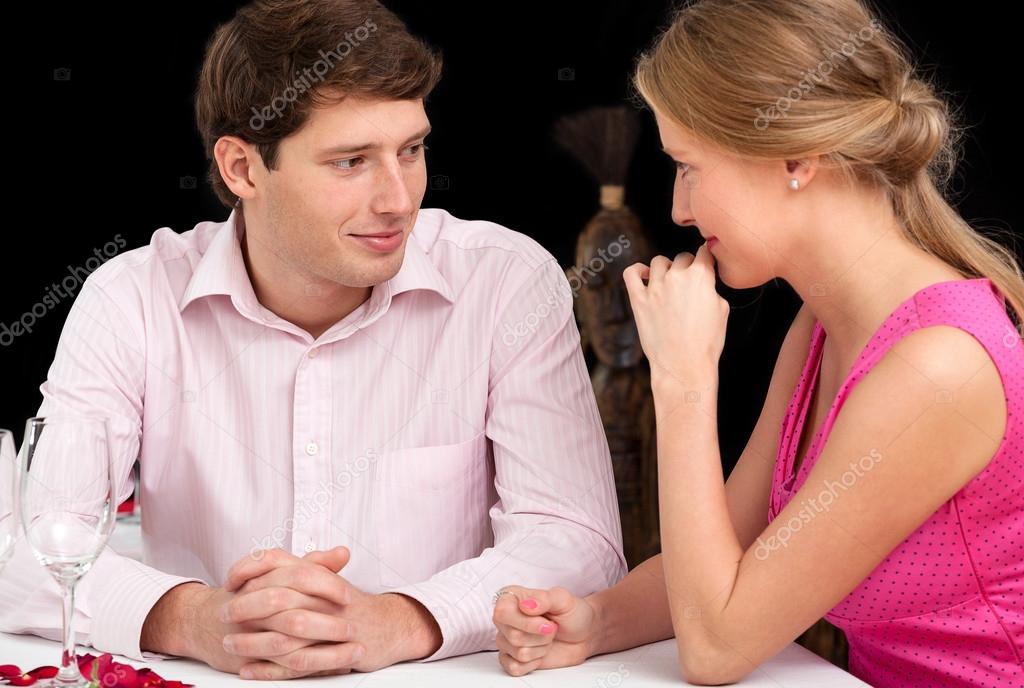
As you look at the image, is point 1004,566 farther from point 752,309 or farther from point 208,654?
point 752,309

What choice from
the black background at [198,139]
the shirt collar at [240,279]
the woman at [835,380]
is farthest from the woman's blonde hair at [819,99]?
the black background at [198,139]

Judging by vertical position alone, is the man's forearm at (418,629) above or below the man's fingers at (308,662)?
below

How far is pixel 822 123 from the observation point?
1.61 metres

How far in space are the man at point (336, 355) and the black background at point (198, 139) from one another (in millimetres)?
1582

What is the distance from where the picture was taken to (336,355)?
2115 millimetres

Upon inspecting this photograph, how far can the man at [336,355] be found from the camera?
2002 millimetres

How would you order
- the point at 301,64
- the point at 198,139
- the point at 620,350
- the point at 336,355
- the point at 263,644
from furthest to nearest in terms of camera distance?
the point at 198,139
the point at 620,350
the point at 336,355
the point at 301,64
the point at 263,644

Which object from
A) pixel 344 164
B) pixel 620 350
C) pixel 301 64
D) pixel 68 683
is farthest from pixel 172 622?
pixel 620 350

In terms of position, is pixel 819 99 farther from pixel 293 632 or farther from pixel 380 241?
pixel 293 632

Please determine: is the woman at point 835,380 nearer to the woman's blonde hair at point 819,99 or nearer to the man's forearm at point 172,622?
the woman's blonde hair at point 819,99

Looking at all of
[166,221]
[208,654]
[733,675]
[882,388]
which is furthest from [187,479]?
[166,221]

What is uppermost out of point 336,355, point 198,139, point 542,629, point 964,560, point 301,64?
point 301,64

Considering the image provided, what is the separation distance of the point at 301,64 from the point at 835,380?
91 centimetres

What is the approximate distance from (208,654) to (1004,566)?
0.97 meters
